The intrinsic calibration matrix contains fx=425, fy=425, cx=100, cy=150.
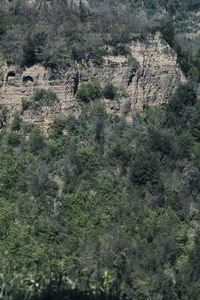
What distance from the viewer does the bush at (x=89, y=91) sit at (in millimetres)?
29125

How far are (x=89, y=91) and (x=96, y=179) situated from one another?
652 centimetres

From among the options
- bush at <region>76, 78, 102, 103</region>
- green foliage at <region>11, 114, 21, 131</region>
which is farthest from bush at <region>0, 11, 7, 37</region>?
A: bush at <region>76, 78, 102, 103</region>

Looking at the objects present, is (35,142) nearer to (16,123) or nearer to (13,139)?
(13,139)

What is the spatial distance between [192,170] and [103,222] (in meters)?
8.07

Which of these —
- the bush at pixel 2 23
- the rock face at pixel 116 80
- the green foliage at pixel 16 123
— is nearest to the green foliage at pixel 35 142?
the green foliage at pixel 16 123

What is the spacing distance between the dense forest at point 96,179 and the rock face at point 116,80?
0.56 m

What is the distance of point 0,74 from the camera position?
1094 inches

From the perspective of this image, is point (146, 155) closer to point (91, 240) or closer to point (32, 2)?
point (91, 240)

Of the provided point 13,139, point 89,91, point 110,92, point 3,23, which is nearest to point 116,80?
point 110,92

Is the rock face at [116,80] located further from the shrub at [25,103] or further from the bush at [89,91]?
the bush at [89,91]

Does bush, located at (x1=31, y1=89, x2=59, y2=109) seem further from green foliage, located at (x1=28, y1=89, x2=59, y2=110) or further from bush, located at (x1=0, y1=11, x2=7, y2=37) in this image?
bush, located at (x1=0, y1=11, x2=7, y2=37)

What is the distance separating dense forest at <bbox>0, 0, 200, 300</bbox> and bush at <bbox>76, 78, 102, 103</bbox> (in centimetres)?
7

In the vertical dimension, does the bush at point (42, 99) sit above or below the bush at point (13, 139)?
above

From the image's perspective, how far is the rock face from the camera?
27.9 meters
